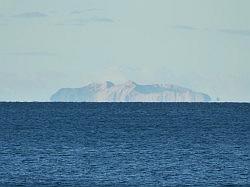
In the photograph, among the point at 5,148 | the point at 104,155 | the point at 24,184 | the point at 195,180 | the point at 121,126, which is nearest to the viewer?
the point at 24,184

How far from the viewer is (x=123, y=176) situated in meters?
81.1

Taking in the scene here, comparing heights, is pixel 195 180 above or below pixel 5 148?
above

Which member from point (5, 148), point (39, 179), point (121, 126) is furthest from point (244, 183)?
point (121, 126)

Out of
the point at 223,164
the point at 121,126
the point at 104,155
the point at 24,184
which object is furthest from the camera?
the point at 121,126

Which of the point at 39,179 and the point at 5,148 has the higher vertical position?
the point at 39,179

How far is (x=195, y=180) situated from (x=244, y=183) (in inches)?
173

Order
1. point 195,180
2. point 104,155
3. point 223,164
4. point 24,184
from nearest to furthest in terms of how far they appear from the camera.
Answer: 1. point 24,184
2. point 195,180
3. point 223,164
4. point 104,155

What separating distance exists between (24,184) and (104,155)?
28230 millimetres

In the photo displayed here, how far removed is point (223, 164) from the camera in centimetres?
9206

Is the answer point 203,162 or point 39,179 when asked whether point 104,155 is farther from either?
point 39,179

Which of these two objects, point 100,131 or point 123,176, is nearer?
point 123,176

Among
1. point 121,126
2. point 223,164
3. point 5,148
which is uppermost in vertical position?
point 223,164

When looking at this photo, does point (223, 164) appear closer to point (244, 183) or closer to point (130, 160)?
point (130, 160)

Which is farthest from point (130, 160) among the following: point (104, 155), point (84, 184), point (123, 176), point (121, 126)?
point (121, 126)
